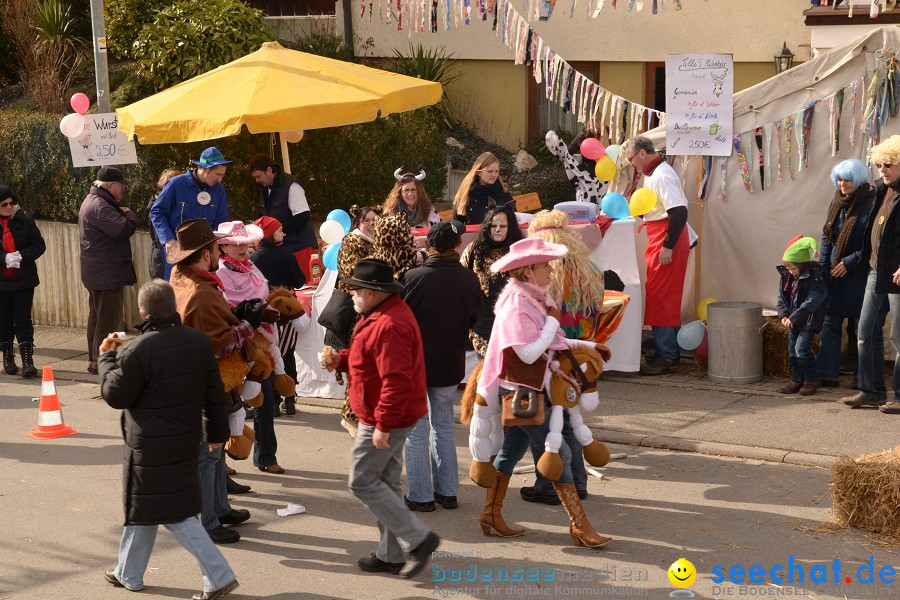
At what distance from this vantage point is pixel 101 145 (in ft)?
38.6

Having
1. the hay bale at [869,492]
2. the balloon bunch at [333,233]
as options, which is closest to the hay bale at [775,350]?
the hay bale at [869,492]

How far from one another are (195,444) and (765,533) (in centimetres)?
328

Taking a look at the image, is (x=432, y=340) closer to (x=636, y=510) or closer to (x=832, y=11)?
(x=636, y=510)

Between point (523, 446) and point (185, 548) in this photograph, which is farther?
point (523, 446)

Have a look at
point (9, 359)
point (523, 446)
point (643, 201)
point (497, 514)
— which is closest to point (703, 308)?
point (643, 201)

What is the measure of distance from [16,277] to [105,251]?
2.90 ft

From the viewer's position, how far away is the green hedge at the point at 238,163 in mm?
13461

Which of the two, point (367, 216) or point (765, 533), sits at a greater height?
point (367, 216)

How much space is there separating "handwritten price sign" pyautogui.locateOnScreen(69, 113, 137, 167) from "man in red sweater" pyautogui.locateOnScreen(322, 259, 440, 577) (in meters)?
6.35

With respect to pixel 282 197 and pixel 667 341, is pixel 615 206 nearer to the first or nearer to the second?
pixel 667 341

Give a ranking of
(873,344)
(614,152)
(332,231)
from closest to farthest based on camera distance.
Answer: (873,344), (332,231), (614,152)

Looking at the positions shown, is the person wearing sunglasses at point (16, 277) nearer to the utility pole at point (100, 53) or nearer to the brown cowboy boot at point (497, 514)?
the utility pole at point (100, 53)

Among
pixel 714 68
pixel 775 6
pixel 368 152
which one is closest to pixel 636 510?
pixel 714 68

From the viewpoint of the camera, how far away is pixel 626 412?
9469 mm
